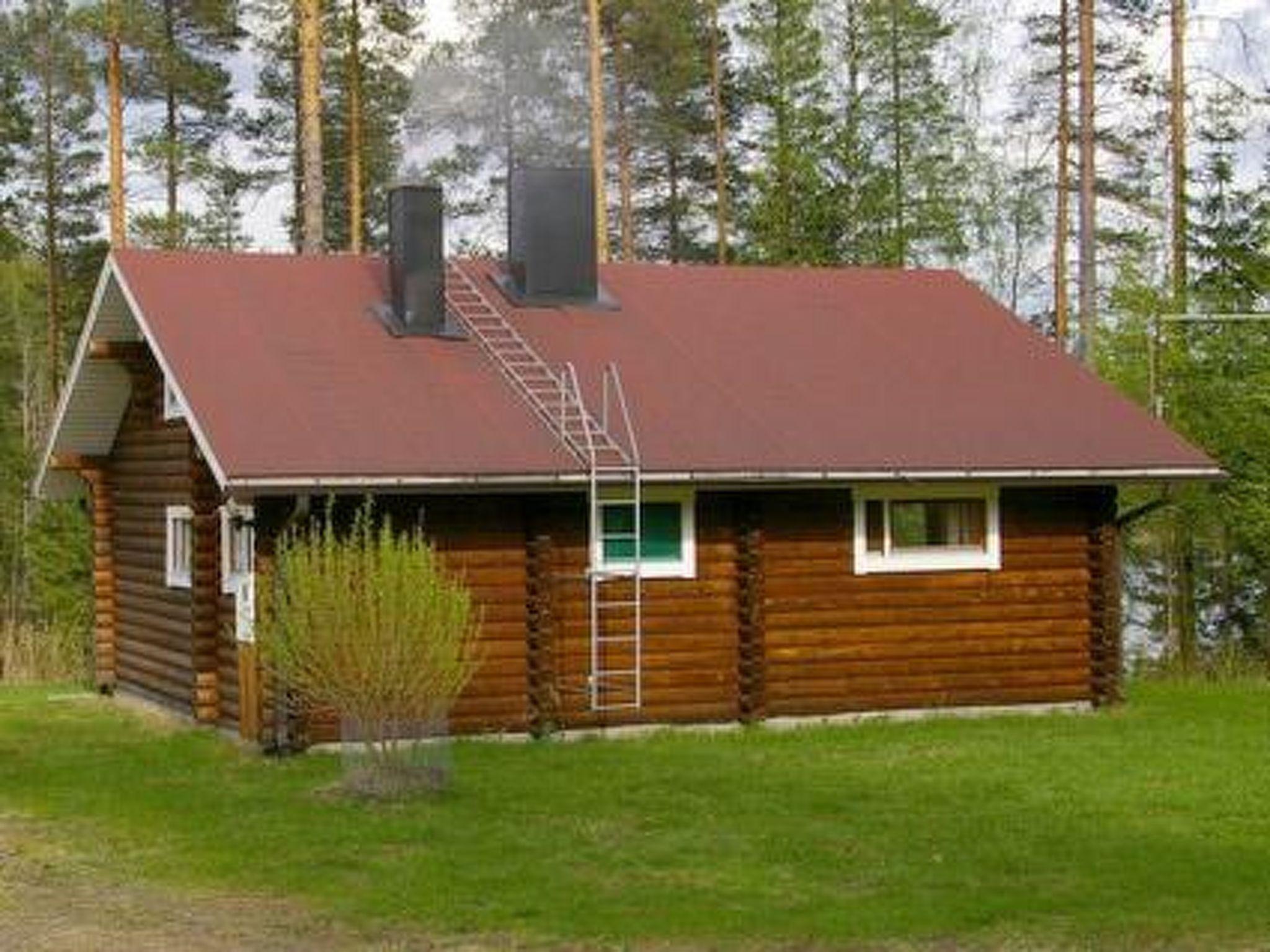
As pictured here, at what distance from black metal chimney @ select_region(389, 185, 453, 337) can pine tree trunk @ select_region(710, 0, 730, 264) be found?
721 inches

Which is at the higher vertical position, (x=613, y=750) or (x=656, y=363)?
(x=656, y=363)

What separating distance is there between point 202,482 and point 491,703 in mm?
3183

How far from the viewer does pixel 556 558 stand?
16422mm

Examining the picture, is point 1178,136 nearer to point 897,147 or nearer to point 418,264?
point 897,147

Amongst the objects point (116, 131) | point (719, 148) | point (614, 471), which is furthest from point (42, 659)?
point (719, 148)

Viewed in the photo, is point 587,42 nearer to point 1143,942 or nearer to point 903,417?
point 903,417

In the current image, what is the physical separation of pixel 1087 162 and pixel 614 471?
47.6 feet

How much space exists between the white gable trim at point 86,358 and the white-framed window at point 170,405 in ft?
0.43

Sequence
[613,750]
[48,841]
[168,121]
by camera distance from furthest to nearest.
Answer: [168,121] → [613,750] → [48,841]

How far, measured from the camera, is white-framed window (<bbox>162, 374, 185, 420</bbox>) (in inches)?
675

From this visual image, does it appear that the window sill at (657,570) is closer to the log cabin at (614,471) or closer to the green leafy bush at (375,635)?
the log cabin at (614,471)

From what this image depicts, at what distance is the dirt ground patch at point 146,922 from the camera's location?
9.16 meters

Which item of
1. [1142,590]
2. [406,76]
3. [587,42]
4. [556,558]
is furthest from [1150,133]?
[556,558]

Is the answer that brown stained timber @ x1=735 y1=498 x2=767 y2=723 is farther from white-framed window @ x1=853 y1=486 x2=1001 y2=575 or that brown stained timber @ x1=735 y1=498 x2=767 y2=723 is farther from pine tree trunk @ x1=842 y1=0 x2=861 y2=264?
pine tree trunk @ x1=842 y1=0 x2=861 y2=264
